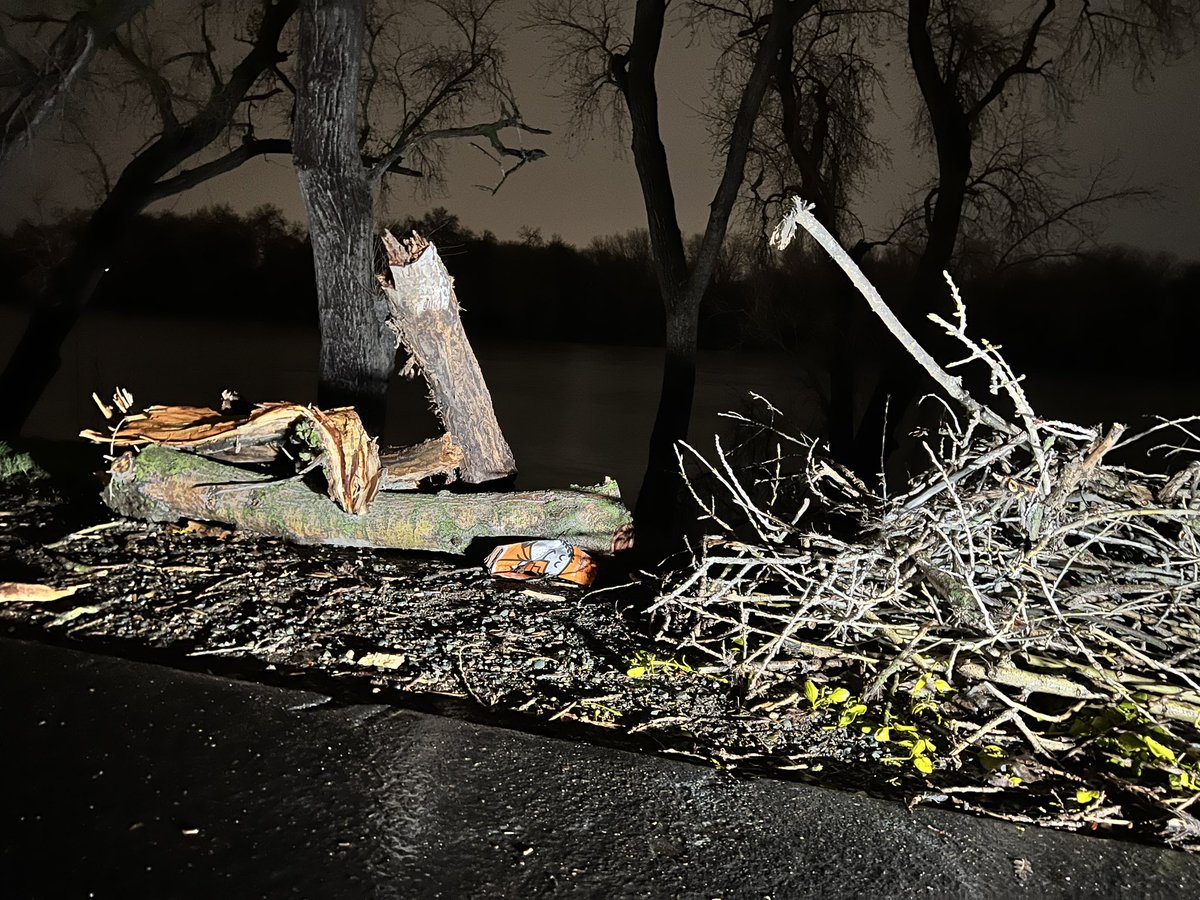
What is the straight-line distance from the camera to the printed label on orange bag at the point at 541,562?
4.95 meters

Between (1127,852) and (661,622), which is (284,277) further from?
(1127,852)

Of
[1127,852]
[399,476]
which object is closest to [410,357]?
[399,476]

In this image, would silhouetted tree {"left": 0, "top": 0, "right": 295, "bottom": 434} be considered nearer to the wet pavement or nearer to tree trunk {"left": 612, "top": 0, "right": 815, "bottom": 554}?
tree trunk {"left": 612, "top": 0, "right": 815, "bottom": 554}

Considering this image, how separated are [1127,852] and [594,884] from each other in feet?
4.59

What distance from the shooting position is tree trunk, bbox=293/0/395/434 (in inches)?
316

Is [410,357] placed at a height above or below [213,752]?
above

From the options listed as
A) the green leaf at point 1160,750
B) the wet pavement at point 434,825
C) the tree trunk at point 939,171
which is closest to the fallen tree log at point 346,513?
the wet pavement at point 434,825

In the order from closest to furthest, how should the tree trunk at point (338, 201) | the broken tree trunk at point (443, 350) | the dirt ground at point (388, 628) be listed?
the dirt ground at point (388, 628)
the broken tree trunk at point (443, 350)
the tree trunk at point (338, 201)

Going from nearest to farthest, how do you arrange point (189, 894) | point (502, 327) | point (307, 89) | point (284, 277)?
1. point (189, 894)
2. point (307, 89)
3. point (284, 277)
4. point (502, 327)

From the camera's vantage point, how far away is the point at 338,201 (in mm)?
8070

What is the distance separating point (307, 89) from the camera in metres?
8.02

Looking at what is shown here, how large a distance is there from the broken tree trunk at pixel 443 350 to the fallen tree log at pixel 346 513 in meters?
0.95

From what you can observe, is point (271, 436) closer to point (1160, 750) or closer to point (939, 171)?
point (1160, 750)

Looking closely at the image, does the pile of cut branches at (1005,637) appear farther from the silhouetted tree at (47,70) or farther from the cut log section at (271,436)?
the silhouetted tree at (47,70)
